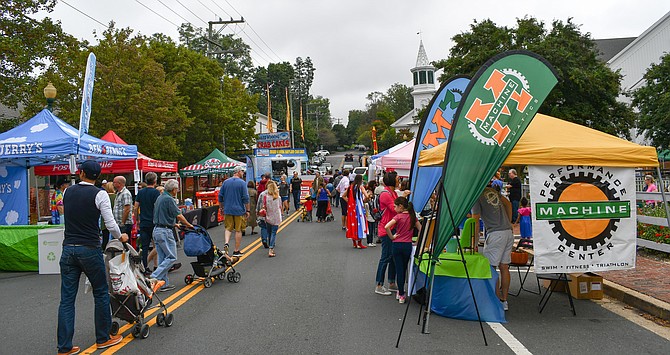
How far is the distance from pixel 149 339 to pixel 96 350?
Answer: 1.89ft

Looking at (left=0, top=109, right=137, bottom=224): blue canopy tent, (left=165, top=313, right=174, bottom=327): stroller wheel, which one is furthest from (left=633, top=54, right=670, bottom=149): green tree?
(left=165, top=313, right=174, bottom=327): stroller wheel

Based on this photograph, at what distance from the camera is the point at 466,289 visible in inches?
267

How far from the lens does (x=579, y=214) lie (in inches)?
261

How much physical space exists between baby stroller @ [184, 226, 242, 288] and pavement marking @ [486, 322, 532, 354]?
4.52 metres

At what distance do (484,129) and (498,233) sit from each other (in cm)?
150

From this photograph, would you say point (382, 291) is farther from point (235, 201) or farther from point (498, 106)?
point (235, 201)

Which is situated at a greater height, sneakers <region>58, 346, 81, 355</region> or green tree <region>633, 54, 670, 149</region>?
green tree <region>633, 54, 670, 149</region>

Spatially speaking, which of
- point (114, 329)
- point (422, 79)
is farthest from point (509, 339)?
point (422, 79)

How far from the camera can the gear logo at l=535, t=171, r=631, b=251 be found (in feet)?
21.6

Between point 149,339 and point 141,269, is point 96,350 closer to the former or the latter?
point 149,339

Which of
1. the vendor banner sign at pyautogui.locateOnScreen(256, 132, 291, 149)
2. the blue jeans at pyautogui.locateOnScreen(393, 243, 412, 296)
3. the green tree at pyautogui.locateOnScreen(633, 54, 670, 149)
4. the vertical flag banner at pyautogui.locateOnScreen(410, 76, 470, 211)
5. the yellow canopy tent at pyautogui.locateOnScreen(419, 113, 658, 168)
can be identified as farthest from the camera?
the vendor banner sign at pyautogui.locateOnScreen(256, 132, 291, 149)

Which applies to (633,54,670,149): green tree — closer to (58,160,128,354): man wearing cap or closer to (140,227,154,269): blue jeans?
(140,227,154,269): blue jeans

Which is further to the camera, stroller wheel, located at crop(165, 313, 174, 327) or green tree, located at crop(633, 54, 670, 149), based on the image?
green tree, located at crop(633, 54, 670, 149)

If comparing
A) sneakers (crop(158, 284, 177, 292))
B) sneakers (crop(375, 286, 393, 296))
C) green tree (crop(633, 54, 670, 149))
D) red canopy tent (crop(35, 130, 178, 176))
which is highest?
green tree (crop(633, 54, 670, 149))
